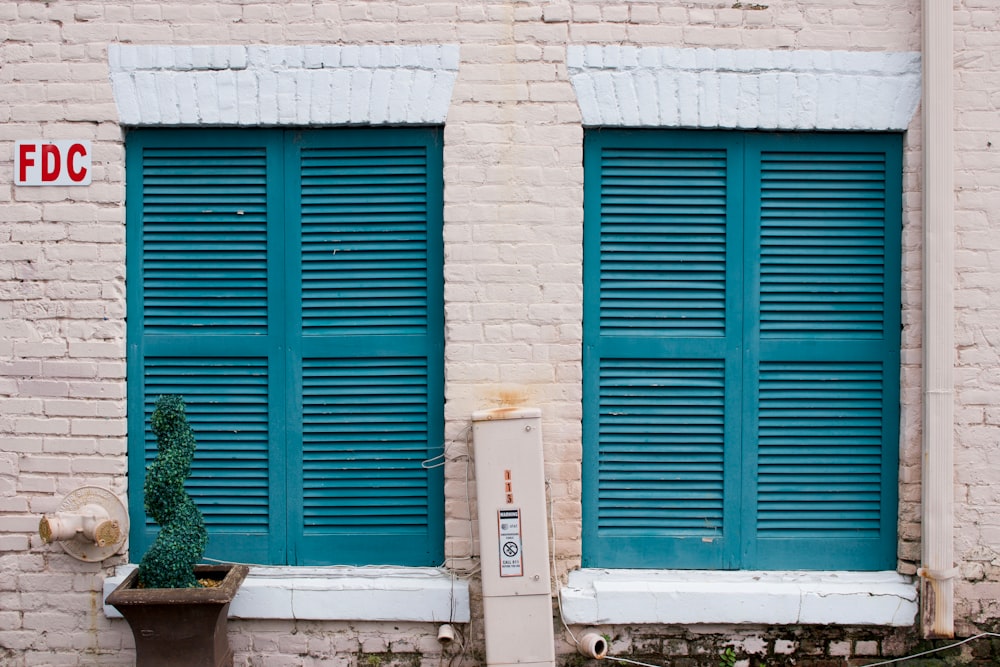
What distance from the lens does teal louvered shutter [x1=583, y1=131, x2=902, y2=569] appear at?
11.8 feet

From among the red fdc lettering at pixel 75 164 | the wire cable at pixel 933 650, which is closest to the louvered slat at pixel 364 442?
the red fdc lettering at pixel 75 164

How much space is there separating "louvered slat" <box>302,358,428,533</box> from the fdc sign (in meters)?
1.35

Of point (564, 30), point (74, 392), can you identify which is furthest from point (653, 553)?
point (74, 392)

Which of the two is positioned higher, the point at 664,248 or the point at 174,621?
the point at 664,248

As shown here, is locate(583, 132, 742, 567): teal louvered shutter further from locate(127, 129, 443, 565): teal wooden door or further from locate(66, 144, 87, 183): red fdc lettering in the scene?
locate(66, 144, 87, 183): red fdc lettering

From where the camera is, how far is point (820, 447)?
3635mm

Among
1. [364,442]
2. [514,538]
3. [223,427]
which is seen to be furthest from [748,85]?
[223,427]

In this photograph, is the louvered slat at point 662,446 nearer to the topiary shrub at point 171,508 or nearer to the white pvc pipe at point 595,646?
the white pvc pipe at point 595,646

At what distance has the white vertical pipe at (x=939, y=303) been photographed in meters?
3.43

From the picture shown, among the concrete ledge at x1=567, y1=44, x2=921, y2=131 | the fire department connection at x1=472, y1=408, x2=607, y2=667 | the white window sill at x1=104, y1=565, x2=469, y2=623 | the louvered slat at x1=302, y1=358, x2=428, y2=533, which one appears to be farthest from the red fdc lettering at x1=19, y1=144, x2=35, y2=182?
the concrete ledge at x1=567, y1=44, x2=921, y2=131

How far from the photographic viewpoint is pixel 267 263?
3.61 meters

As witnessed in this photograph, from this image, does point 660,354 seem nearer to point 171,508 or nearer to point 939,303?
point 939,303

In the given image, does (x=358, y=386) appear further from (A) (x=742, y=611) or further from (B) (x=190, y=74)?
(A) (x=742, y=611)

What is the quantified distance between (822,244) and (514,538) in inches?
75.0
